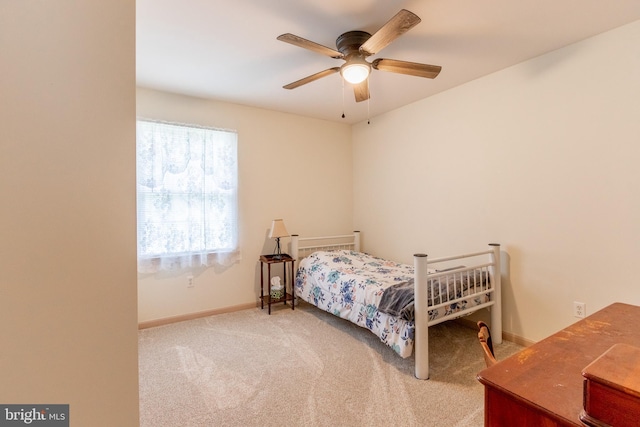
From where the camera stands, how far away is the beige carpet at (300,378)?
1.79 m

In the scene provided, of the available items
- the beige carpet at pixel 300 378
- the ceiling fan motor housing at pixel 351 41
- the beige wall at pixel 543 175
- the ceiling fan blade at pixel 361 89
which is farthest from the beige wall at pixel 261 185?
the ceiling fan motor housing at pixel 351 41

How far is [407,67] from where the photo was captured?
2082 mm

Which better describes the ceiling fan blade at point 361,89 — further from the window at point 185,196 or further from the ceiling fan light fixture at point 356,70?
the window at point 185,196

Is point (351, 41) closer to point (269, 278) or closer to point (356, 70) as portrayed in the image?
point (356, 70)

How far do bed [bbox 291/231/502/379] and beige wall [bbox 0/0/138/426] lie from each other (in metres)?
1.87

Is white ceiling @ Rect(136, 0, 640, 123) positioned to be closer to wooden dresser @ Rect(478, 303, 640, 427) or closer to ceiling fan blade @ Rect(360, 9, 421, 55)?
ceiling fan blade @ Rect(360, 9, 421, 55)

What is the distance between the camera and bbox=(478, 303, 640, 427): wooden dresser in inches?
31.0

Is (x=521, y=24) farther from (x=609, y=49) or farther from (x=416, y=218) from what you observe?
(x=416, y=218)

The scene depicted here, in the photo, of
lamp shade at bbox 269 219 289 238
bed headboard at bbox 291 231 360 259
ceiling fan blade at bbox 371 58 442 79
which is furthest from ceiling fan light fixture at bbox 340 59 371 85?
bed headboard at bbox 291 231 360 259

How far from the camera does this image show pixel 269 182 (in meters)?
3.83

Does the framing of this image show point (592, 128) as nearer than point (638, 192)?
No

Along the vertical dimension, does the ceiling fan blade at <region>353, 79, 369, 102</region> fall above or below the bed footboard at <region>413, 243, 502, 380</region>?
above

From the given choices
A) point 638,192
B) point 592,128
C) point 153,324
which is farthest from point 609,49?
point 153,324

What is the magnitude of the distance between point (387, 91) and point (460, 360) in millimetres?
2680
